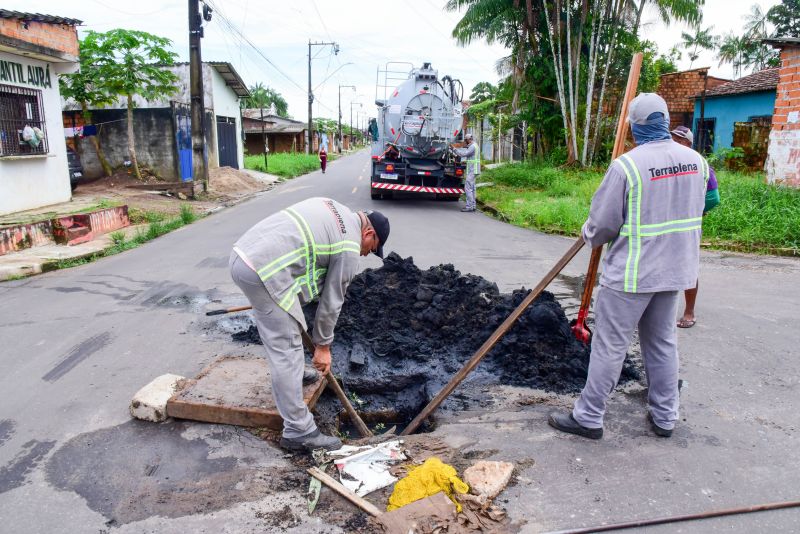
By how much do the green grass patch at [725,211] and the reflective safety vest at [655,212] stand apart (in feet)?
21.8

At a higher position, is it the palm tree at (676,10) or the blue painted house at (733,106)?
the palm tree at (676,10)

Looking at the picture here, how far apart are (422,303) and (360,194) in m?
12.9

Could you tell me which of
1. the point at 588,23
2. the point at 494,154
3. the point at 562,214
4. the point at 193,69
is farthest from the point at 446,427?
the point at 494,154

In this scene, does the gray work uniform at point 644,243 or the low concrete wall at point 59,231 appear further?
the low concrete wall at point 59,231

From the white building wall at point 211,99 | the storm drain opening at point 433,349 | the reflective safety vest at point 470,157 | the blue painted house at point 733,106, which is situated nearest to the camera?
the storm drain opening at point 433,349

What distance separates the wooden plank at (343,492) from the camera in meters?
2.67

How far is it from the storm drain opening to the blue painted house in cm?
1560

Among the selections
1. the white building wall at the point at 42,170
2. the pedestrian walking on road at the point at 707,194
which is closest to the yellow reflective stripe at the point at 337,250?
the pedestrian walking on road at the point at 707,194

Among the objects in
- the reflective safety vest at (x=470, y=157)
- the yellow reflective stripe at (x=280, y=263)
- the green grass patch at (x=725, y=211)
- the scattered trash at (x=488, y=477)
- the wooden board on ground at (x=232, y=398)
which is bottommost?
the scattered trash at (x=488, y=477)

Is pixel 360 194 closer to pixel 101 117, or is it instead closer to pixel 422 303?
pixel 101 117

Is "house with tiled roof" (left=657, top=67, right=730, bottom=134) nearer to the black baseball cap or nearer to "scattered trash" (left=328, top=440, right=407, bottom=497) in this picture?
the black baseball cap

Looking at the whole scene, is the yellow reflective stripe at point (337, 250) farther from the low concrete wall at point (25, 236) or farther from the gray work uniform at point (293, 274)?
the low concrete wall at point (25, 236)

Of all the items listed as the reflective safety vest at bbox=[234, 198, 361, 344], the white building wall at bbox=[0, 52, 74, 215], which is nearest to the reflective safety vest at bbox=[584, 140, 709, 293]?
the reflective safety vest at bbox=[234, 198, 361, 344]

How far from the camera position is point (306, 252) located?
9.93 ft
